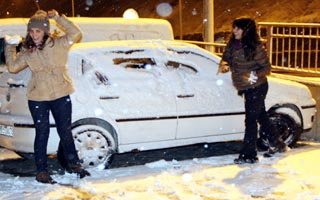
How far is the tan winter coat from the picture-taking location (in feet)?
21.0

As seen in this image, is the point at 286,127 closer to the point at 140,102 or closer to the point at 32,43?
the point at 140,102

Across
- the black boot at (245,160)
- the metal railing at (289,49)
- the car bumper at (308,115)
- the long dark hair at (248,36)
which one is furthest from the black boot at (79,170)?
the metal railing at (289,49)

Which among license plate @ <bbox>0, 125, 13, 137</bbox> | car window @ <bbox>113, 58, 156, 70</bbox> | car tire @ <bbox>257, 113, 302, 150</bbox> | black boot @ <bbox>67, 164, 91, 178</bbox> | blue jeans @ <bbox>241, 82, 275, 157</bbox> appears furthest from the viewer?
car tire @ <bbox>257, 113, 302, 150</bbox>

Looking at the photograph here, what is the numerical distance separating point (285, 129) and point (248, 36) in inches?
61.8

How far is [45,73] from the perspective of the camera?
6.42 m

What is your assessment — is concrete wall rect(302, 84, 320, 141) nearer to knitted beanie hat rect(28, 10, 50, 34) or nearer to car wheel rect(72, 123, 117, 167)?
car wheel rect(72, 123, 117, 167)

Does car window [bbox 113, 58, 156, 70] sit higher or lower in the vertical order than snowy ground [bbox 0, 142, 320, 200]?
higher

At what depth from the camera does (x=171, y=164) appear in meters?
7.28

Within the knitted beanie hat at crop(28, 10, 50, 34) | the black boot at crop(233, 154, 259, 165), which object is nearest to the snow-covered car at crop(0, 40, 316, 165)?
the black boot at crop(233, 154, 259, 165)

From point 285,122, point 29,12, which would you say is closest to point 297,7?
point 285,122

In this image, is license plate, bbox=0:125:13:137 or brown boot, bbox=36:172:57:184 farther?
license plate, bbox=0:125:13:137

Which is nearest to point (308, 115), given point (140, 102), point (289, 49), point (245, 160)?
point (245, 160)

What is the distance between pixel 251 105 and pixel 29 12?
30.0 metres

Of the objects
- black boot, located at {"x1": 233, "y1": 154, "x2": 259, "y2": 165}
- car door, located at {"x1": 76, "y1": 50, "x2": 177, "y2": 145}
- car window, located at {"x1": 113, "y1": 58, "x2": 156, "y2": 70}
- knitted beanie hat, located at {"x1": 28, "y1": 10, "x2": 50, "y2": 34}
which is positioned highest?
knitted beanie hat, located at {"x1": 28, "y1": 10, "x2": 50, "y2": 34}
